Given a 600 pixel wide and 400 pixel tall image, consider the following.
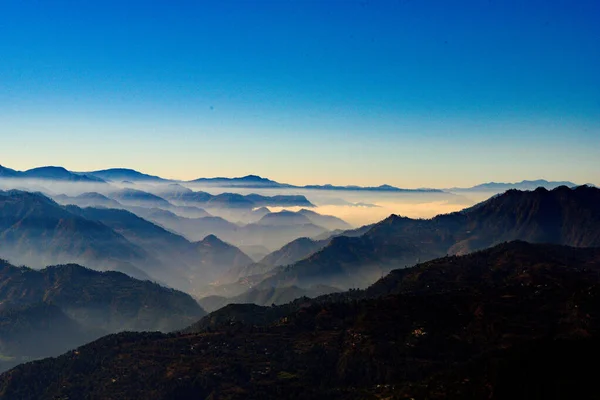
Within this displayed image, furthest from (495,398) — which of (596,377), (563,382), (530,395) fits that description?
(596,377)

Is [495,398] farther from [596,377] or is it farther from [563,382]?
[596,377]

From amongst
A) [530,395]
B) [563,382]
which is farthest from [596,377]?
[530,395]

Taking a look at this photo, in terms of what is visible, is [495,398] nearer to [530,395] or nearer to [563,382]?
[530,395]

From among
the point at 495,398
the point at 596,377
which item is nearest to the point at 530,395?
the point at 495,398

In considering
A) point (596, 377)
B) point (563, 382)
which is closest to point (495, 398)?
point (563, 382)
